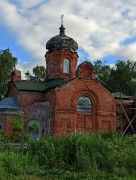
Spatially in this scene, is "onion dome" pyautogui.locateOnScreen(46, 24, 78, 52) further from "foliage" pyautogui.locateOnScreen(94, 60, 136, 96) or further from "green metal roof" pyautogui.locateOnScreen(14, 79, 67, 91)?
"foliage" pyautogui.locateOnScreen(94, 60, 136, 96)

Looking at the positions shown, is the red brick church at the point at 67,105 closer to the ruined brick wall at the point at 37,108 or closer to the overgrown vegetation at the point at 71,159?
the ruined brick wall at the point at 37,108

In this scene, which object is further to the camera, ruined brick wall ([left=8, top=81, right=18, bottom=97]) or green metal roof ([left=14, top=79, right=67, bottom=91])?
ruined brick wall ([left=8, top=81, right=18, bottom=97])

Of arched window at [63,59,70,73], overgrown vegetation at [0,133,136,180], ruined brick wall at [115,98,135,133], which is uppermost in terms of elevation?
arched window at [63,59,70,73]

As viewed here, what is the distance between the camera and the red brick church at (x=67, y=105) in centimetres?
2867

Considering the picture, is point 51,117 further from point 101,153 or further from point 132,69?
point 132,69

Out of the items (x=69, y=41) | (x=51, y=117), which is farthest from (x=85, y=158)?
(x=69, y=41)

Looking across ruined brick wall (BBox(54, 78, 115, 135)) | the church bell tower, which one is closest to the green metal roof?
the church bell tower

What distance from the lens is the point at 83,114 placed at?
29.5 m

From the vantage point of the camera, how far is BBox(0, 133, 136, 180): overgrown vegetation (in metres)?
11.9

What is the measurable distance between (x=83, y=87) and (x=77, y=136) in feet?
50.7

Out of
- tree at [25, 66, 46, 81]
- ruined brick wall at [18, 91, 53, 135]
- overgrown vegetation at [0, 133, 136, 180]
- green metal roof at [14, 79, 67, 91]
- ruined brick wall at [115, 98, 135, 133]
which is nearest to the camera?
overgrown vegetation at [0, 133, 136, 180]

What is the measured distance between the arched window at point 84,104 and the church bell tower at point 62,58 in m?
4.15

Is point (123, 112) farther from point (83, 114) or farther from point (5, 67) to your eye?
point (5, 67)

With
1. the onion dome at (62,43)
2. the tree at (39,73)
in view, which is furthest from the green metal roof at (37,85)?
the tree at (39,73)
